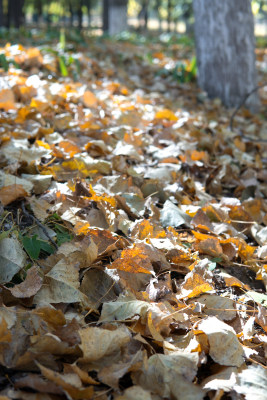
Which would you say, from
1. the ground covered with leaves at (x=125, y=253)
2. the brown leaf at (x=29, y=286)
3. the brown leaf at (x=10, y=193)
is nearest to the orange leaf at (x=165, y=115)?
the ground covered with leaves at (x=125, y=253)

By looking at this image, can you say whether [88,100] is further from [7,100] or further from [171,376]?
[171,376]

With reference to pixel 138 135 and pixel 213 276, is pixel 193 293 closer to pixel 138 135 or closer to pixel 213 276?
pixel 213 276

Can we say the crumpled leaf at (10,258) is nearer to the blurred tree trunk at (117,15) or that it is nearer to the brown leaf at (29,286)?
the brown leaf at (29,286)

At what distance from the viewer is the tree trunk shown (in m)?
4.31

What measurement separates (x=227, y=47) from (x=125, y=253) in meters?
3.58

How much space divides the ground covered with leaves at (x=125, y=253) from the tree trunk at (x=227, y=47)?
55.2 inches

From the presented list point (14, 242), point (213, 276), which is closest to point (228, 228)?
point (213, 276)

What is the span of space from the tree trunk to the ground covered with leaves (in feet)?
4.60

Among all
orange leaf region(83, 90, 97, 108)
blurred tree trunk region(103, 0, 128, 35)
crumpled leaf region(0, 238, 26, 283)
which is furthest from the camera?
blurred tree trunk region(103, 0, 128, 35)

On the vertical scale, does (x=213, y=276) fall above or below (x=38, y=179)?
below

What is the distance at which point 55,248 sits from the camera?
1.58m

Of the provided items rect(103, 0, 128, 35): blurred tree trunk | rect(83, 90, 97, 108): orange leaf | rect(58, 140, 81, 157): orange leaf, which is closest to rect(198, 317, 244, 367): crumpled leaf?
rect(58, 140, 81, 157): orange leaf

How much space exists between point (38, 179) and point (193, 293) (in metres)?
0.95

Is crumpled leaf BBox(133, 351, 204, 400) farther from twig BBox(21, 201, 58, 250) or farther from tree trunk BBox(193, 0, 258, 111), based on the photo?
tree trunk BBox(193, 0, 258, 111)
